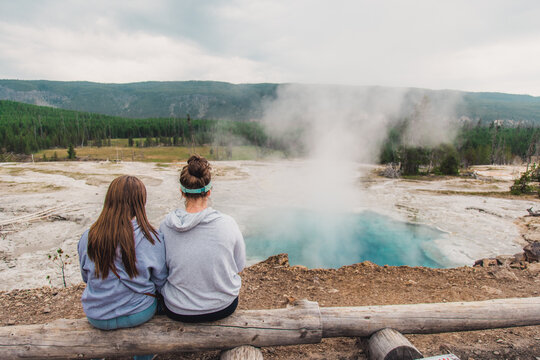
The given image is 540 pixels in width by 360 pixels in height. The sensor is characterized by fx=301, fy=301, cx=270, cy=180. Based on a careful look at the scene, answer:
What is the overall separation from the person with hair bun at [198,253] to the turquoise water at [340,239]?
243 inches

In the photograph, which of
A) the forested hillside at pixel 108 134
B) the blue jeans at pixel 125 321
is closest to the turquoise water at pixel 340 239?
the blue jeans at pixel 125 321

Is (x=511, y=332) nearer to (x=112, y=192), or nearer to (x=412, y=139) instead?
(x=112, y=192)

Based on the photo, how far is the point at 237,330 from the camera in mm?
2461

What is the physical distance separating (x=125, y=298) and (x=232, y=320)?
847 millimetres

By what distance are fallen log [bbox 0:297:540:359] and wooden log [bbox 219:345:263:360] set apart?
1.8 inches

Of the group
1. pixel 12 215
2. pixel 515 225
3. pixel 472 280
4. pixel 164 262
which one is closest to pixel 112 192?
pixel 164 262

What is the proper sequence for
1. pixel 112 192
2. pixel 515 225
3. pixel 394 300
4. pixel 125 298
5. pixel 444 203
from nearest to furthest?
pixel 112 192, pixel 125 298, pixel 394 300, pixel 515 225, pixel 444 203

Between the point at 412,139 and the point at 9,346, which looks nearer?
the point at 9,346

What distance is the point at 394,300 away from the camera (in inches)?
182

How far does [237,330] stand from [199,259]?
0.77 metres

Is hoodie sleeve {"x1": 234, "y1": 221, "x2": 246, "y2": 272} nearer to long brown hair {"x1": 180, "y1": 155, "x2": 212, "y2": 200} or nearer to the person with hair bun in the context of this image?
the person with hair bun

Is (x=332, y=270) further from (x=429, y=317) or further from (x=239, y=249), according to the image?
(x=239, y=249)

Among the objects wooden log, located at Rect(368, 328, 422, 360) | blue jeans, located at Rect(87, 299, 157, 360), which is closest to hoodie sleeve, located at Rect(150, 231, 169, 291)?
blue jeans, located at Rect(87, 299, 157, 360)

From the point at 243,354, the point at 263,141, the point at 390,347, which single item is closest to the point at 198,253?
the point at 243,354
